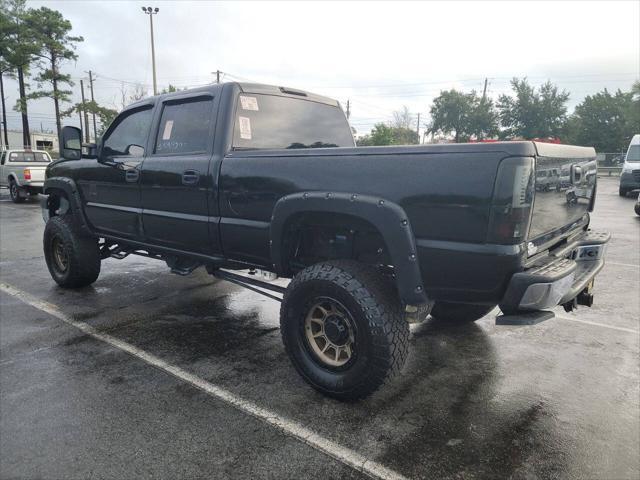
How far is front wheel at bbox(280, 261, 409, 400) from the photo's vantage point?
2.62 meters

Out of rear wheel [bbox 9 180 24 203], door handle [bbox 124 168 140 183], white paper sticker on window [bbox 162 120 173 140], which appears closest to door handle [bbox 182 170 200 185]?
white paper sticker on window [bbox 162 120 173 140]

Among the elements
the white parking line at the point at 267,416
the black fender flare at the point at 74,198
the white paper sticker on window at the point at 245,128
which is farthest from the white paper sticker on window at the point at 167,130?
the white parking line at the point at 267,416

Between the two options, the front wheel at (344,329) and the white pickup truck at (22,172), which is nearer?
the front wheel at (344,329)

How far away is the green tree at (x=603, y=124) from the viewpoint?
46.6m

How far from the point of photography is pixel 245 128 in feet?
11.8

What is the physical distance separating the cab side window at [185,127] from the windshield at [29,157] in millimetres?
15411

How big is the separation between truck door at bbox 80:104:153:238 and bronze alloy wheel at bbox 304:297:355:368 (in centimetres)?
216

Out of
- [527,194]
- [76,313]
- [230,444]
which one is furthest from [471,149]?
[76,313]

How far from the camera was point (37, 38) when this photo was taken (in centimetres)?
3014

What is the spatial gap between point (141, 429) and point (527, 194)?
7.86ft

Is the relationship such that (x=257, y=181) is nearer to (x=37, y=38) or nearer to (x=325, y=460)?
(x=325, y=460)

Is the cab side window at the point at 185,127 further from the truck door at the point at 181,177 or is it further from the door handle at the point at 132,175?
the door handle at the point at 132,175

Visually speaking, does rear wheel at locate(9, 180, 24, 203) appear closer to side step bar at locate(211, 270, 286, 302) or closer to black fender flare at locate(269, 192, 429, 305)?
side step bar at locate(211, 270, 286, 302)

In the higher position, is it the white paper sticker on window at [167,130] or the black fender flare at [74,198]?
the white paper sticker on window at [167,130]
